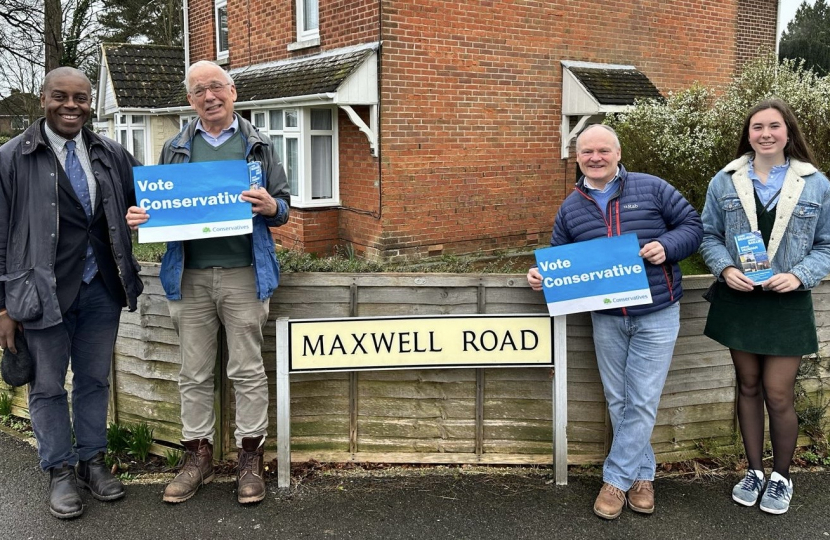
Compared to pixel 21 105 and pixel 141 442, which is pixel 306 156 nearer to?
pixel 141 442

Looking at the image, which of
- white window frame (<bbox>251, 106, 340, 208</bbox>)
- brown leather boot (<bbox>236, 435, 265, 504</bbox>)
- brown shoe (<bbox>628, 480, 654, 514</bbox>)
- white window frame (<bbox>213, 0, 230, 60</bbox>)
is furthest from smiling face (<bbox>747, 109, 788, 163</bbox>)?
white window frame (<bbox>213, 0, 230, 60</bbox>)

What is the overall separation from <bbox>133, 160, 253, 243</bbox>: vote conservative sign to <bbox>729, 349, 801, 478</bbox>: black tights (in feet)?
8.48

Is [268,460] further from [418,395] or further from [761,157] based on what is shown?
[761,157]

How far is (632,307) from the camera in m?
3.55

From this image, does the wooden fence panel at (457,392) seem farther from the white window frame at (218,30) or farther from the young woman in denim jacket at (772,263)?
the white window frame at (218,30)

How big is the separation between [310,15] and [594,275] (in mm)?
9372

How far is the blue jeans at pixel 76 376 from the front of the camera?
3609 mm

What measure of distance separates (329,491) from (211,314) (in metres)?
1.15

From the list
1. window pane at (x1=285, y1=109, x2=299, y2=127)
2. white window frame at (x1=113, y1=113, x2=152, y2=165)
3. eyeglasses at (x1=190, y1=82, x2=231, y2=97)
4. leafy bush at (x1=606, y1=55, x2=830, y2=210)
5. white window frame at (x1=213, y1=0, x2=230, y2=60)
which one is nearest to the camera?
eyeglasses at (x1=190, y1=82, x2=231, y2=97)

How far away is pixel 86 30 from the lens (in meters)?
28.2

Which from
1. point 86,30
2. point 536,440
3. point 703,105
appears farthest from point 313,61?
point 86,30

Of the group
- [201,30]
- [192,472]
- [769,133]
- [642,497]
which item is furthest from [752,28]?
[192,472]

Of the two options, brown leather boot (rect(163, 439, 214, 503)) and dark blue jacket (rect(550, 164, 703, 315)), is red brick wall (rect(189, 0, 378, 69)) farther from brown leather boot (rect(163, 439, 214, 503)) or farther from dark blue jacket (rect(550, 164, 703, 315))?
brown leather boot (rect(163, 439, 214, 503))

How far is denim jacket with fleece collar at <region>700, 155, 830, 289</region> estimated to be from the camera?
3391 mm
